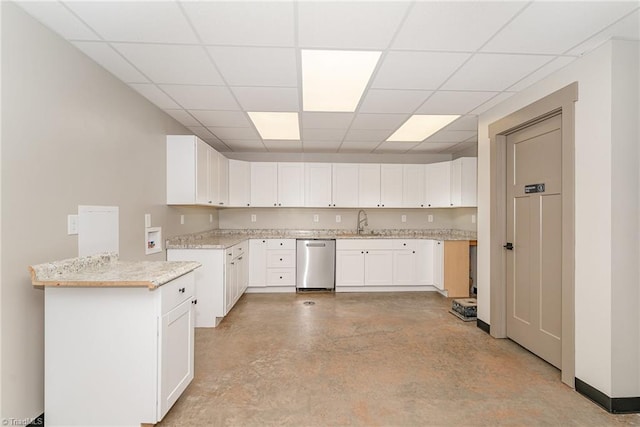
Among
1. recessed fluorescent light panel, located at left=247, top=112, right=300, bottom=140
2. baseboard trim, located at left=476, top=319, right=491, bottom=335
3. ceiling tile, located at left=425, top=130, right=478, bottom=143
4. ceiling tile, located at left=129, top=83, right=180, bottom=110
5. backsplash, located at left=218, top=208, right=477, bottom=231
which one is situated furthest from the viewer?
backsplash, located at left=218, top=208, right=477, bottom=231

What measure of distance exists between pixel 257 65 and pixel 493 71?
1894 millimetres

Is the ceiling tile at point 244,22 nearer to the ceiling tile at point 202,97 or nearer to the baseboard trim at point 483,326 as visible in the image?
the ceiling tile at point 202,97

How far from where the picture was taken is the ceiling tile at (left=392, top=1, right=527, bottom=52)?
1.72 metres

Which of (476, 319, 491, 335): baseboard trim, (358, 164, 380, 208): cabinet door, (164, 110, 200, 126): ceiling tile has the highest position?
(164, 110, 200, 126): ceiling tile

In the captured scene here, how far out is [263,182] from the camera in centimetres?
543

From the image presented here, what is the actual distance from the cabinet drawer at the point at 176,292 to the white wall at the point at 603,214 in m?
2.85

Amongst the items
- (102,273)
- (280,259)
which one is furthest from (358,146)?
(102,273)

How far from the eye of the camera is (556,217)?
2586 millimetres

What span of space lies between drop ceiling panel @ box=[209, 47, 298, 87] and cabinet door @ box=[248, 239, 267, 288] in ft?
9.53

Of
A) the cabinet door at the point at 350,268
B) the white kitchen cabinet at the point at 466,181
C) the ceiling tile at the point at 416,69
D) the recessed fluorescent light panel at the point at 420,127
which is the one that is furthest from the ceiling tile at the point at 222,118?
the white kitchen cabinet at the point at 466,181

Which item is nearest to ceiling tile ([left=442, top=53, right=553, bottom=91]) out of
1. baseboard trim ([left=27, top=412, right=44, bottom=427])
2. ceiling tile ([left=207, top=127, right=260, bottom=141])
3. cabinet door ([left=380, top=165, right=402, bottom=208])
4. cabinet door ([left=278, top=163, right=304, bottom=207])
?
ceiling tile ([left=207, top=127, right=260, bottom=141])

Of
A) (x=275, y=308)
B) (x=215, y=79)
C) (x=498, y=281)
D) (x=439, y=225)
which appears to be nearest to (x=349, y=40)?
(x=215, y=79)

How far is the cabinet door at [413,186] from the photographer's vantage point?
555 centimetres

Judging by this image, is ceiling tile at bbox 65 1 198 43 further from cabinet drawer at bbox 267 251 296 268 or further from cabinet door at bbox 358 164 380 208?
cabinet door at bbox 358 164 380 208
